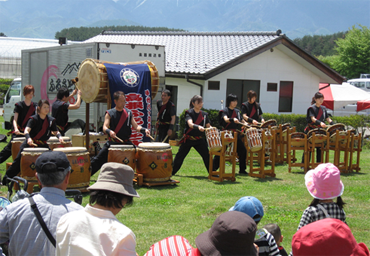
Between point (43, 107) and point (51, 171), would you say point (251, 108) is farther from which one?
point (51, 171)

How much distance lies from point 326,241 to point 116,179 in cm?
132

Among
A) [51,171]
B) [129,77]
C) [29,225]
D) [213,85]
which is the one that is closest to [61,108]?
[129,77]

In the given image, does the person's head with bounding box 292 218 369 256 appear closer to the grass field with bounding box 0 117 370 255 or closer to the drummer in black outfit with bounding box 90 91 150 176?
the grass field with bounding box 0 117 370 255

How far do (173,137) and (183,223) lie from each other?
34.0 ft

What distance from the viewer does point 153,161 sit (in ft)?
26.5

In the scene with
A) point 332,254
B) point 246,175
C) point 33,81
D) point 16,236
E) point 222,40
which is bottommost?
point 246,175

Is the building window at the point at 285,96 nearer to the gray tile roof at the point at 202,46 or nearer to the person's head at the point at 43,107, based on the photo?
the gray tile roof at the point at 202,46

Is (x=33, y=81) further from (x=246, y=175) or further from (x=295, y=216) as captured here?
(x=295, y=216)

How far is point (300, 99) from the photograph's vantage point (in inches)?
755

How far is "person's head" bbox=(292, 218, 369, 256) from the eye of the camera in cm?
219

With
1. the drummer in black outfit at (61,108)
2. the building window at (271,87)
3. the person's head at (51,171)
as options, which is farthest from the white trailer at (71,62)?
the person's head at (51,171)

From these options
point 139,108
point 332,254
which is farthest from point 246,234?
point 139,108

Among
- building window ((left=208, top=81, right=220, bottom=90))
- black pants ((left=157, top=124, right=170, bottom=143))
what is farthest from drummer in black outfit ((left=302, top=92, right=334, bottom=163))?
building window ((left=208, top=81, right=220, bottom=90))

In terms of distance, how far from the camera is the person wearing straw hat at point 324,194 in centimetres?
362
